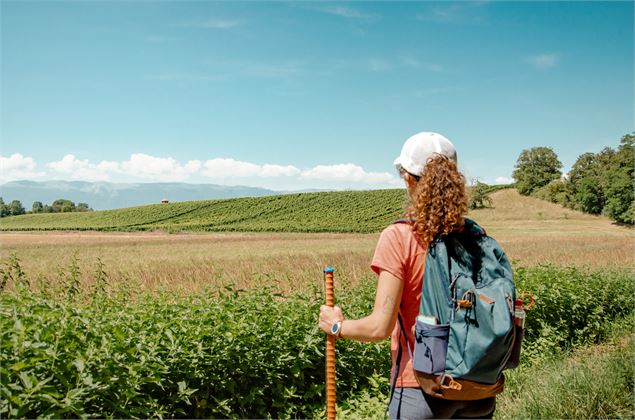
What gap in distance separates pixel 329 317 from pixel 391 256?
1.93ft

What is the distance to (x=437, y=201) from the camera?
232 centimetres

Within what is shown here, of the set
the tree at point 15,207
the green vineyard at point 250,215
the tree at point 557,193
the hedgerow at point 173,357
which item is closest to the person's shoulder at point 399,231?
the hedgerow at point 173,357

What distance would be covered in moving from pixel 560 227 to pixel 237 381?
55.9 m

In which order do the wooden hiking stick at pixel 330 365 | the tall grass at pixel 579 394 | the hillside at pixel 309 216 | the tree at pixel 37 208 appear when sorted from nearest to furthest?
1. the wooden hiking stick at pixel 330 365
2. the tall grass at pixel 579 394
3. the hillside at pixel 309 216
4. the tree at pixel 37 208

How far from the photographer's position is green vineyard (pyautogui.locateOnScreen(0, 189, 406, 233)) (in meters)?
63.5

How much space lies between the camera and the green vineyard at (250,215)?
63500 mm

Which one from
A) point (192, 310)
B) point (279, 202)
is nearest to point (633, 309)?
point (192, 310)

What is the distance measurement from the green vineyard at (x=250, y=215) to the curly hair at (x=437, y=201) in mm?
53223

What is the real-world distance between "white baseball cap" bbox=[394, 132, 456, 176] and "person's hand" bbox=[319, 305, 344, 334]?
801mm

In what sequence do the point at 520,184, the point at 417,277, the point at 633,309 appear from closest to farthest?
the point at 417,277, the point at 633,309, the point at 520,184

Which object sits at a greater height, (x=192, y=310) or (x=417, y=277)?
(x=417, y=277)

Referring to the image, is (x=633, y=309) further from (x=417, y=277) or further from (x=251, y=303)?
(x=417, y=277)

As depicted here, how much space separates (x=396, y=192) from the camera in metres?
84.9

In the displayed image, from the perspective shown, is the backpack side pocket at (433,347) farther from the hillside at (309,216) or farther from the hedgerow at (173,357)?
the hillside at (309,216)
